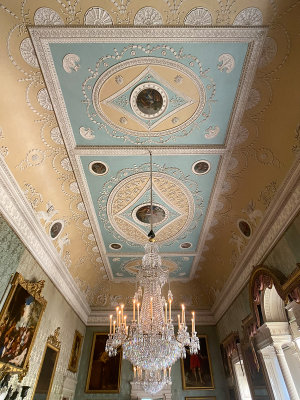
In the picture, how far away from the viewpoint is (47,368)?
7.41 metres

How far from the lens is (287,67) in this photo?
172 inches

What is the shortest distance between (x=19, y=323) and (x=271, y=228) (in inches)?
250

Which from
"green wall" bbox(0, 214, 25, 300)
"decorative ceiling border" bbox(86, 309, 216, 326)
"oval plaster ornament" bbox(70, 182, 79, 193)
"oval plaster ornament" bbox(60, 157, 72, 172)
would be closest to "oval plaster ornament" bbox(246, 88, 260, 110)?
"oval plaster ornament" bbox(60, 157, 72, 172)

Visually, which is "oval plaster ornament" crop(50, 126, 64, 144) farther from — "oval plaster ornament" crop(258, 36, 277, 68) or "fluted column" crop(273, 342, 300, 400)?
"fluted column" crop(273, 342, 300, 400)

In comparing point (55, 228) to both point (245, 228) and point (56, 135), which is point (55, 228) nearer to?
point (56, 135)

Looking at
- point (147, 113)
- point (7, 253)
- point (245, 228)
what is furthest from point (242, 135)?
point (7, 253)

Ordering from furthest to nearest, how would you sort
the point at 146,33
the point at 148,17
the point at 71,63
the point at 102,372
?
1. the point at 102,372
2. the point at 71,63
3. the point at 146,33
4. the point at 148,17

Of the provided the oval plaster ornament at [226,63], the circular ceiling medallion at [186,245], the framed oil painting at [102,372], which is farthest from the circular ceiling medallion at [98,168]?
the framed oil painting at [102,372]

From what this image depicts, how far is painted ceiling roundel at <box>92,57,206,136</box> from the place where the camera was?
4.80m

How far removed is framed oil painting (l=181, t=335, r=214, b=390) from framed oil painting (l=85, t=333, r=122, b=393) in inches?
112

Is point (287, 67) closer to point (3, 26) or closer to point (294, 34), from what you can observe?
point (294, 34)

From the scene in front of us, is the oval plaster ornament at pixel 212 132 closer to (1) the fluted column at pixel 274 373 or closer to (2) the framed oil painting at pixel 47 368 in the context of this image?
(1) the fluted column at pixel 274 373

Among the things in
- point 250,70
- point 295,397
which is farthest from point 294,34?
point 295,397

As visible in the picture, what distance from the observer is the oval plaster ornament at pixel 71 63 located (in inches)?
178
